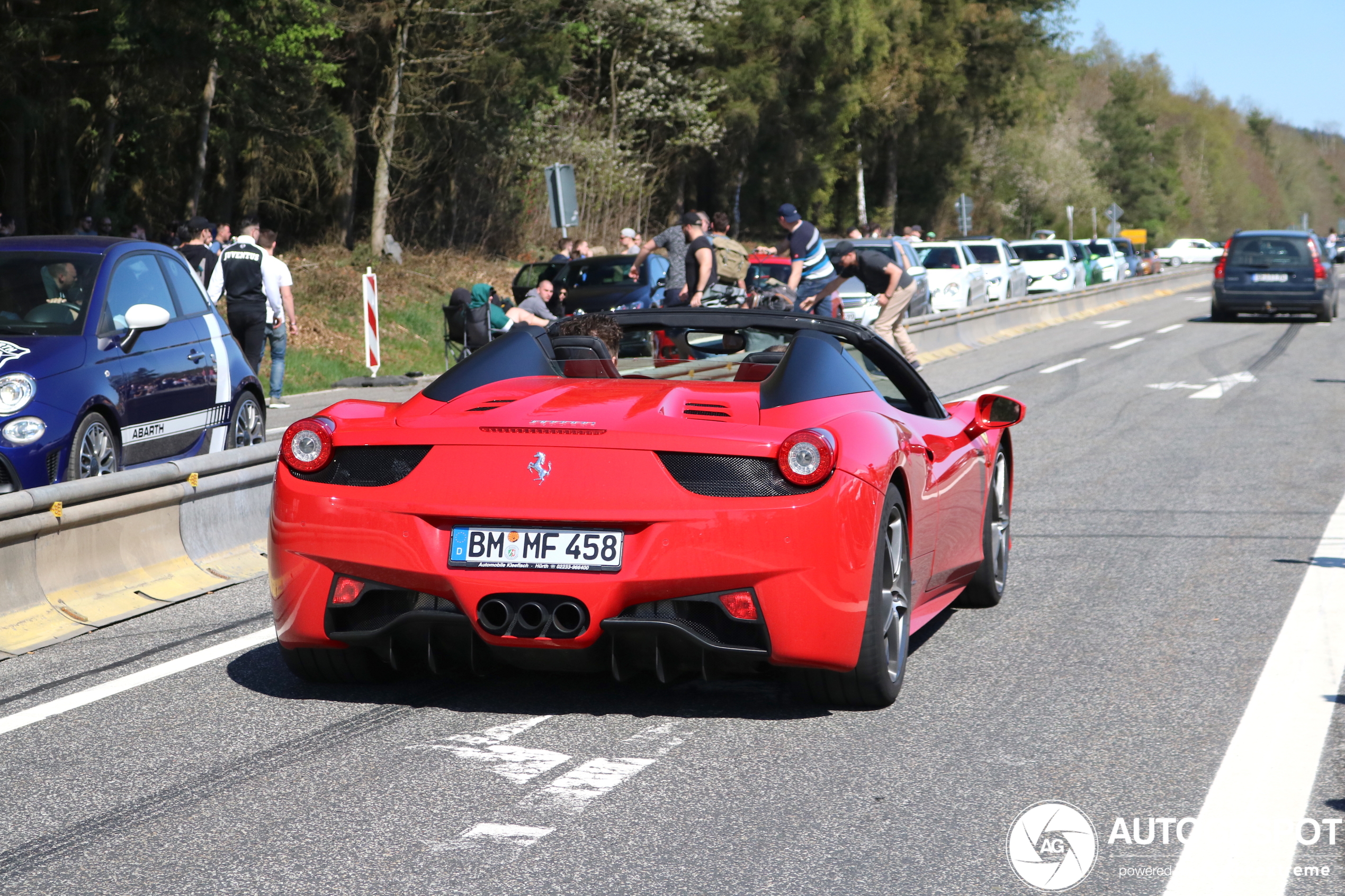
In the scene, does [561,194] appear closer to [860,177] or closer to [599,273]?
[599,273]

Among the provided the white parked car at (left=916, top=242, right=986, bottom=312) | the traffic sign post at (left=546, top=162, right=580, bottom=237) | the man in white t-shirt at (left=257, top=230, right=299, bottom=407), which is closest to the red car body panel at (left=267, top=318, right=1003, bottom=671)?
the man in white t-shirt at (left=257, top=230, right=299, bottom=407)

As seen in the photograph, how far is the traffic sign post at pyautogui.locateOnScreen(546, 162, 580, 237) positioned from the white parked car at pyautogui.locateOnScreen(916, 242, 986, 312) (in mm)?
9330

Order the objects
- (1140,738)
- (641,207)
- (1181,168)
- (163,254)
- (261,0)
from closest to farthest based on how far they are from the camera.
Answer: (1140,738) < (163,254) < (261,0) < (641,207) < (1181,168)

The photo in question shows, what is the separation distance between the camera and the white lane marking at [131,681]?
5.25 m

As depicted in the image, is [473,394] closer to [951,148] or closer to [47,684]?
[47,684]

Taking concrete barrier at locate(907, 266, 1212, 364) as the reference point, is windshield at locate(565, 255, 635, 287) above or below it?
above

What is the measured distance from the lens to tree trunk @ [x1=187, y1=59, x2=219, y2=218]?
30.0 meters

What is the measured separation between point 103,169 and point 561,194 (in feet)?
35.2

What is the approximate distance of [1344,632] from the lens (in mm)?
6441

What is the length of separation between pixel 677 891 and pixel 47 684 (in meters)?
3.00

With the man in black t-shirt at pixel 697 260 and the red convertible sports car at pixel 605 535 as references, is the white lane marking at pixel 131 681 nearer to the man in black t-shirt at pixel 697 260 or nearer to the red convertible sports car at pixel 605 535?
the red convertible sports car at pixel 605 535

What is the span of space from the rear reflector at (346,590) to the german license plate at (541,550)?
359 mm

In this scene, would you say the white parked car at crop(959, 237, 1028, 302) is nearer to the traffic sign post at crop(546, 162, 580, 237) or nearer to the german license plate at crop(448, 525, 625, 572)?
the traffic sign post at crop(546, 162, 580, 237)

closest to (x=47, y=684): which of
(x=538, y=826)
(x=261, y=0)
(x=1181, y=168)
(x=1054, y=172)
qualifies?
(x=538, y=826)
